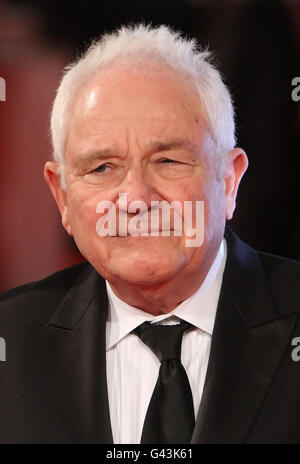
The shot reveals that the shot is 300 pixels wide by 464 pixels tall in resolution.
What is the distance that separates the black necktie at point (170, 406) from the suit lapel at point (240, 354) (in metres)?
0.03

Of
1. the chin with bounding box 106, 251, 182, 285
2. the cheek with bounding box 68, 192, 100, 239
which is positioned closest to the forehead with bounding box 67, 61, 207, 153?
the cheek with bounding box 68, 192, 100, 239

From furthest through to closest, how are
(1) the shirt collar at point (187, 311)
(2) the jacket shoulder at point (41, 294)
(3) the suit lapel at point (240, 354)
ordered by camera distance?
(2) the jacket shoulder at point (41, 294) → (1) the shirt collar at point (187, 311) → (3) the suit lapel at point (240, 354)

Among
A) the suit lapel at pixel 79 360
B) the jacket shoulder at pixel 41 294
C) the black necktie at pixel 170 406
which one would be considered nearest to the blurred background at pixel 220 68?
the jacket shoulder at pixel 41 294

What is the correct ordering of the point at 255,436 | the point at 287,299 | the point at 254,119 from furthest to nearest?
the point at 254,119 → the point at 287,299 → the point at 255,436

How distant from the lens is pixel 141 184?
130 centimetres

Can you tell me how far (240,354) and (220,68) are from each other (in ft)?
2.18

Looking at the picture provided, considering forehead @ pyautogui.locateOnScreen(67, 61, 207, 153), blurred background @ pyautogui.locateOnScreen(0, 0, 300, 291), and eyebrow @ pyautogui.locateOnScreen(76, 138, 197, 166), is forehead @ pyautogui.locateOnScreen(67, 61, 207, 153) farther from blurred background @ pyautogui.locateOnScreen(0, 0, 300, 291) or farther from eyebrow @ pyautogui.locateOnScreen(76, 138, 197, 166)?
blurred background @ pyautogui.locateOnScreen(0, 0, 300, 291)

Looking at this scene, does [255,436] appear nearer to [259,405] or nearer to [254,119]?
[259,405]

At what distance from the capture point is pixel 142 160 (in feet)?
4.31

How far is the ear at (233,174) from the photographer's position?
→ 1451mm

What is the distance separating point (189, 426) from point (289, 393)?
0.22m

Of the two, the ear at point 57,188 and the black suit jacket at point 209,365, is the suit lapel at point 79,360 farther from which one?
the ear at point 57,188

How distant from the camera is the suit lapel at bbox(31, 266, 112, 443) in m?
1.35

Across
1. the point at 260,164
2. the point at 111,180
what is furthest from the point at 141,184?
the point at 260,164
